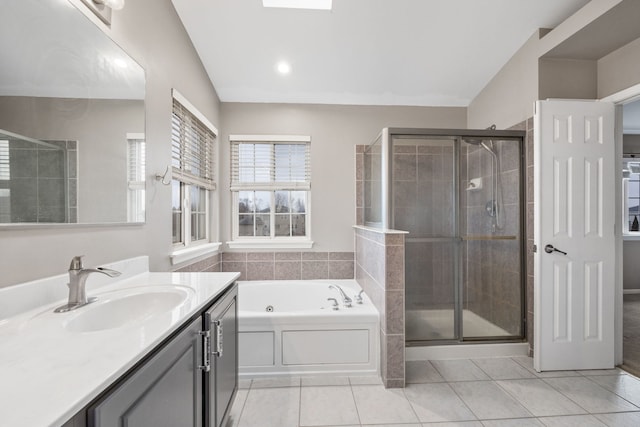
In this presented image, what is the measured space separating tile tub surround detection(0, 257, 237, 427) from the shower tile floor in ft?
3.61

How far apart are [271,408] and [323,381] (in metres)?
0.43

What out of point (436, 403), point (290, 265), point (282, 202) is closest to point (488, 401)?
point (436, 403)

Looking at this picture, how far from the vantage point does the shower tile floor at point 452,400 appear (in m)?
1.62

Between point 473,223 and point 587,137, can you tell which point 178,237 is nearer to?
point 473,223

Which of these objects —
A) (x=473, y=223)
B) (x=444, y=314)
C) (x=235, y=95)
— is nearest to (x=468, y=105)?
(x=473, y=223)

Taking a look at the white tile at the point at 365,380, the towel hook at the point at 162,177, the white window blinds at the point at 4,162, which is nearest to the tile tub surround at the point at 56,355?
the white window blinds at the point at 4,162

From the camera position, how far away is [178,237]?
7.73ft

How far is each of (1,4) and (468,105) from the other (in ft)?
12.0

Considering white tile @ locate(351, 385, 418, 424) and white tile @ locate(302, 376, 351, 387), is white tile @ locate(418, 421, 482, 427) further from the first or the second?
white tile @ locate(302, 376, 351, 387)

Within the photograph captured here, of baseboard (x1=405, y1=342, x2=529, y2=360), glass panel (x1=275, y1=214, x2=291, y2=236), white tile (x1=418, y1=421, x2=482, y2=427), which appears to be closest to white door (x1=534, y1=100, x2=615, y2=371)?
baseboard (x1=405, y1=342, x2=529, y2=360)

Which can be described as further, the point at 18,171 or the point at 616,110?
the point at 616,110

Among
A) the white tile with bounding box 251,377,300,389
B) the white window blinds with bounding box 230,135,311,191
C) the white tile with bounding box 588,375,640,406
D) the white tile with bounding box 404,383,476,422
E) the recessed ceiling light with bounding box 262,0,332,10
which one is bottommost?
the white tile with bounding box 251,377,300,389

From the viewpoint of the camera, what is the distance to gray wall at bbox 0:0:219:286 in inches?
40.4

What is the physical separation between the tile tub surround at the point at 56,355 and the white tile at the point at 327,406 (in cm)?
107
